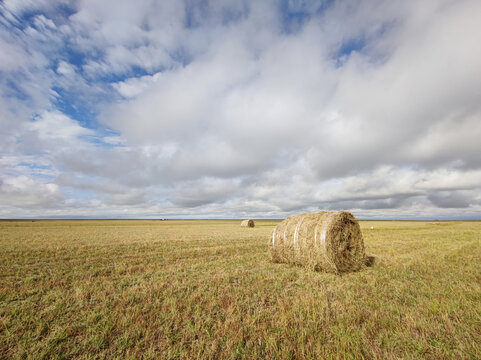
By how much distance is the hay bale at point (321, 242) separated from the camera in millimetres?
8742

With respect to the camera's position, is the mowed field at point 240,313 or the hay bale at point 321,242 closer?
the mowed field at point 240,313

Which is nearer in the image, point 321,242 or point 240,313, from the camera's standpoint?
point 240,313

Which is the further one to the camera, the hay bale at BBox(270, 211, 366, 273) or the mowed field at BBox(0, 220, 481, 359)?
the hay bale at BBox(270, 211, 366, 273)

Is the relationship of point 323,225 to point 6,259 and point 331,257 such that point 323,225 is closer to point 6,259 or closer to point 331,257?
point 331,257

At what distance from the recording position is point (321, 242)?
8828mm

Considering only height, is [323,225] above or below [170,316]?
above

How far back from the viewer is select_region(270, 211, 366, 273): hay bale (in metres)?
8.74

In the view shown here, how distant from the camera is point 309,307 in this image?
507 cm

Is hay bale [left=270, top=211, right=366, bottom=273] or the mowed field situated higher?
hay bale [left=270, top=211, right=366, bottom=273]

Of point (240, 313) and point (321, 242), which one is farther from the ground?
point (321, 242)

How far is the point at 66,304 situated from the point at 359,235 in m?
10.3

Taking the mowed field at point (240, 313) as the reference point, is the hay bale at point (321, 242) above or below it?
above

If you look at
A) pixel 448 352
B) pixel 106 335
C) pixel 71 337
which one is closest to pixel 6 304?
pixel 71 337

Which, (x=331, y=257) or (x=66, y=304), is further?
(x=331, y=257)
